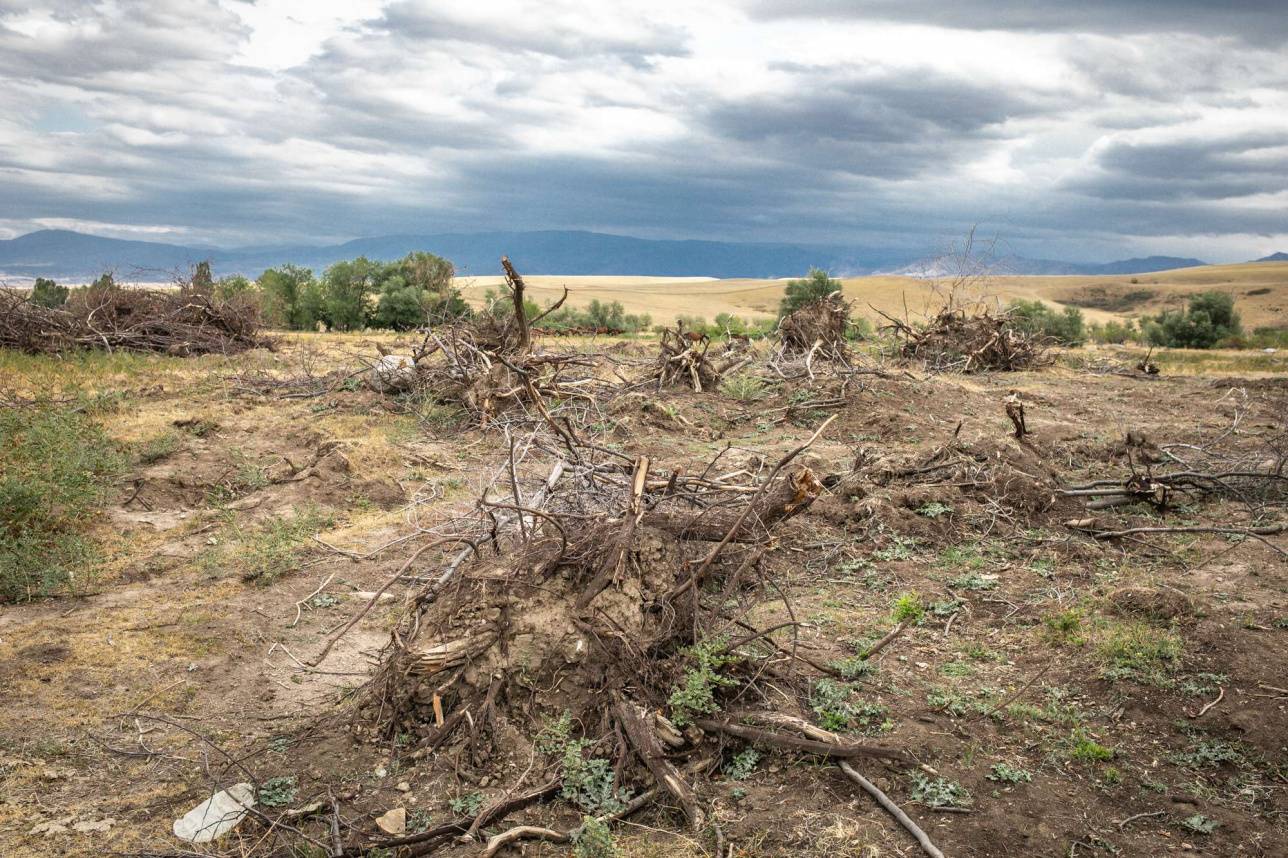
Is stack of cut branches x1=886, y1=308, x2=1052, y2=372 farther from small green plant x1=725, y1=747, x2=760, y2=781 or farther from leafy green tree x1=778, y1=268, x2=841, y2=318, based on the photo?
small green plant x1=725, y1=747, x2=760, y2=781

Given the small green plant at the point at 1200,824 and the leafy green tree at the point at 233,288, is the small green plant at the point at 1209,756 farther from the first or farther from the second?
the leafy green tree at the point at 233,288

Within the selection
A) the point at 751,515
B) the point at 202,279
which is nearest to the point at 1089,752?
the point at 751,515

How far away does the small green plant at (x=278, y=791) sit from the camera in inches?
143

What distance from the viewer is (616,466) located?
16.3 feet

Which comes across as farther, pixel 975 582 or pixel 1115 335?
pixel 1115 335

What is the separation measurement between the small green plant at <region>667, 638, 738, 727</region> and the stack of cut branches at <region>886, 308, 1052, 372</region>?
513 inches

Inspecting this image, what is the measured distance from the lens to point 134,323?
1606 cm

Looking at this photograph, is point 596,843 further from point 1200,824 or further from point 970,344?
point 970,344

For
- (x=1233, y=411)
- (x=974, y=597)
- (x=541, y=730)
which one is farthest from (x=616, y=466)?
(x=1233, y=411)

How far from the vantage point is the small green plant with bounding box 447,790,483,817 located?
3506 millimetres

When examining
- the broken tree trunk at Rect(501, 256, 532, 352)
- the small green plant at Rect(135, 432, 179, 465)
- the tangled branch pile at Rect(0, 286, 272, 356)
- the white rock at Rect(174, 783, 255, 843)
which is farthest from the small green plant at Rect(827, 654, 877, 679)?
the tangled branch pile at Rect(0, 286, 272, 356)

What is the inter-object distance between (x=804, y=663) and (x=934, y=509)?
2816 mm

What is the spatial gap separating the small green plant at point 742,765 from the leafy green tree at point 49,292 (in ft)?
69.4

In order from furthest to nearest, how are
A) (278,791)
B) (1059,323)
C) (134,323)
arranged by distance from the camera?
1. (1059,323)
2. (134,323)
3. (278,791)
